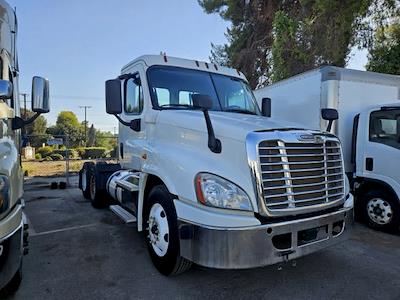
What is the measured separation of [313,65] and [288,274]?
1037 cm

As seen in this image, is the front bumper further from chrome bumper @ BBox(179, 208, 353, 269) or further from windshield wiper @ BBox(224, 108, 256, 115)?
windshield wiper @ BBox(224, 108, 256, 115)

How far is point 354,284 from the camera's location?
356 centimetres

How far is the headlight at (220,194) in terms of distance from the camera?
296 cm

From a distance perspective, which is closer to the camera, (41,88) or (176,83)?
(41,88)

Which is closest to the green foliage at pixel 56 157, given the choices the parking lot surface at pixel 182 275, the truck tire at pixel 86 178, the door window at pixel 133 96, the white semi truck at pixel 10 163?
the truck tire at pixel 86 178

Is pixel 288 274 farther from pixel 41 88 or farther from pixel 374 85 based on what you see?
pixel 374 85

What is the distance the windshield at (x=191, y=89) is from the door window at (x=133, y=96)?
280 mm

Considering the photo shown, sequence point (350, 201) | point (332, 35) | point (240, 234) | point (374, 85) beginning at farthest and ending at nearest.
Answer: point (332, 35) → point (374, 85) → point (350, 201) → point (240, 234)

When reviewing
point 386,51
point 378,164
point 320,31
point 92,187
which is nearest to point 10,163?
point 92,187

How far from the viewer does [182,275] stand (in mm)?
3709

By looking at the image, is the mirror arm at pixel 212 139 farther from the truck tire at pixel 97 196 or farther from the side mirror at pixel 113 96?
the truck tire at pixel 97 196

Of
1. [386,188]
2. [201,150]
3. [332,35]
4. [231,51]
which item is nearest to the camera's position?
[201,150]

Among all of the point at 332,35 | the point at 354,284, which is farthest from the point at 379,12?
the point at 354,284

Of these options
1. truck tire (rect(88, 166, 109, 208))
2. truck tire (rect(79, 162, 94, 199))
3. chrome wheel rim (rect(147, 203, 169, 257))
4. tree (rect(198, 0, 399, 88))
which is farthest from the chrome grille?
tree (rect(198, 0, 399, 88))
